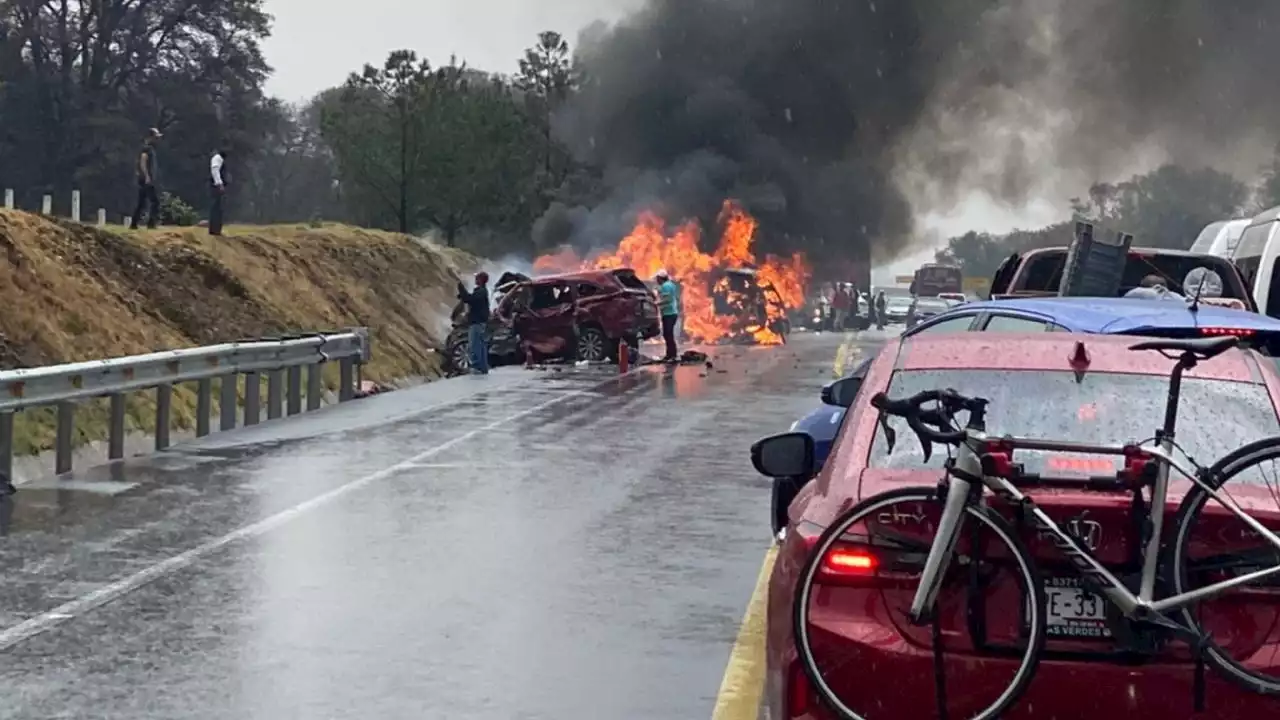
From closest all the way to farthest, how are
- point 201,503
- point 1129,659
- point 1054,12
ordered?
point 1129,659, point 201,503, point 1054,12

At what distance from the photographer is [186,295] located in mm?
25938

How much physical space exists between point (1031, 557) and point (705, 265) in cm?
4208

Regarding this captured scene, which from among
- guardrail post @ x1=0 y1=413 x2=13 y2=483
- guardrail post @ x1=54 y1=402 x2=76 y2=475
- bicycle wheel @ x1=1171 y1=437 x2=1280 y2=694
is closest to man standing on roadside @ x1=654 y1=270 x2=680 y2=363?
guardrail post @ x1=54 y1=402 x2=76 y2=475

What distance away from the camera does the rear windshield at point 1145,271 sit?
1551cm

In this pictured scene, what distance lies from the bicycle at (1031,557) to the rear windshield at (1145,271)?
10.6 meters

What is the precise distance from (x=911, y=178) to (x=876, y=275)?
732 centimetres

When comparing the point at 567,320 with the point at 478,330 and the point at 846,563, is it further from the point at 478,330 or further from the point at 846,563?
the point at 846,563

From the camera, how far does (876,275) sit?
58312mm

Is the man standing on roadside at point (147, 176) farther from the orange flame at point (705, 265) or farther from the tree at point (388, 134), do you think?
the tree at point (388, 134)

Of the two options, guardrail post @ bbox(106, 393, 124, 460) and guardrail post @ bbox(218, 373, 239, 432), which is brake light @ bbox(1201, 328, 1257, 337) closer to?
guardrail post @ bbox(106, 393, 124, 460)

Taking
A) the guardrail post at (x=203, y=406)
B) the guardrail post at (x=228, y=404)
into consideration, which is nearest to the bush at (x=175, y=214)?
the guardrail post at (x=228, y=404)

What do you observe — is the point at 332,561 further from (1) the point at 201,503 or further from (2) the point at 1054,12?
(2) the point at 1054,12

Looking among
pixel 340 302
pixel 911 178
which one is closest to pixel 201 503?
pixel 340 302

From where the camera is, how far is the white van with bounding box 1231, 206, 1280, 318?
18.8 meters
